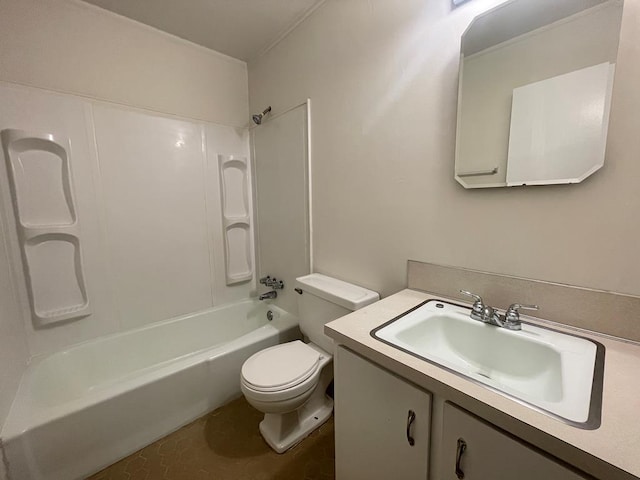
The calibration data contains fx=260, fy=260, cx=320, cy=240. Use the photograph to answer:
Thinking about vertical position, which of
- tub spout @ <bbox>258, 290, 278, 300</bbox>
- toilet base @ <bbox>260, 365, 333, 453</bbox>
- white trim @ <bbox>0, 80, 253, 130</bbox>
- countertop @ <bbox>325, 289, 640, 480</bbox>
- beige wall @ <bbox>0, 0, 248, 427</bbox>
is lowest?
toilet base @ <bbox>260, 365, 333, 453</bbox>

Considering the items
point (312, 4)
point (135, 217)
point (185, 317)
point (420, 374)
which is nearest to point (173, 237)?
point (135, 217)

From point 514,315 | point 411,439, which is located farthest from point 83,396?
point 514,315

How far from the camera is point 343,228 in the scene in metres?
1.58

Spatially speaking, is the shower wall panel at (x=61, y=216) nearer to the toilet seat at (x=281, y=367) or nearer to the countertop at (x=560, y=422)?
the toilet seat at (x=281, y=367)

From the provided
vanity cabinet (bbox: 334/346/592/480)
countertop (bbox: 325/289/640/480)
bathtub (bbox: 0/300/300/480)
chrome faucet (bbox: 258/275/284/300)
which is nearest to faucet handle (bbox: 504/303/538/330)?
countertop (bbox: 325/289/640/480)

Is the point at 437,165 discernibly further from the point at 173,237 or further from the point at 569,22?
the point at 173,237

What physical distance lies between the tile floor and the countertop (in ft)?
2.88

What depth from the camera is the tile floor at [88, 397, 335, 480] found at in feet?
4.08

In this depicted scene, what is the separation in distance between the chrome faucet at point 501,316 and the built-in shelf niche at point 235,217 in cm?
190

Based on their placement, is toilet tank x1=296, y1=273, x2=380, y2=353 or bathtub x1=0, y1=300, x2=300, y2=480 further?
toilet tank x1=296, y1=273, x2=380, y2=353

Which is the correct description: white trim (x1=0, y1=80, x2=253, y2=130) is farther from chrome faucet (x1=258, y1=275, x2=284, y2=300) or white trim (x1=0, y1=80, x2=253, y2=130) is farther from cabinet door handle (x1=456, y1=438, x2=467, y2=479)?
cabinet door handle (x1=456, y1=438, x2=467, y2=479)

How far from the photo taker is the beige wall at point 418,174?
777 millimetres

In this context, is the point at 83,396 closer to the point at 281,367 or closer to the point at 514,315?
the point at 281,367

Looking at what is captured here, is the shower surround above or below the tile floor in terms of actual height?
above
